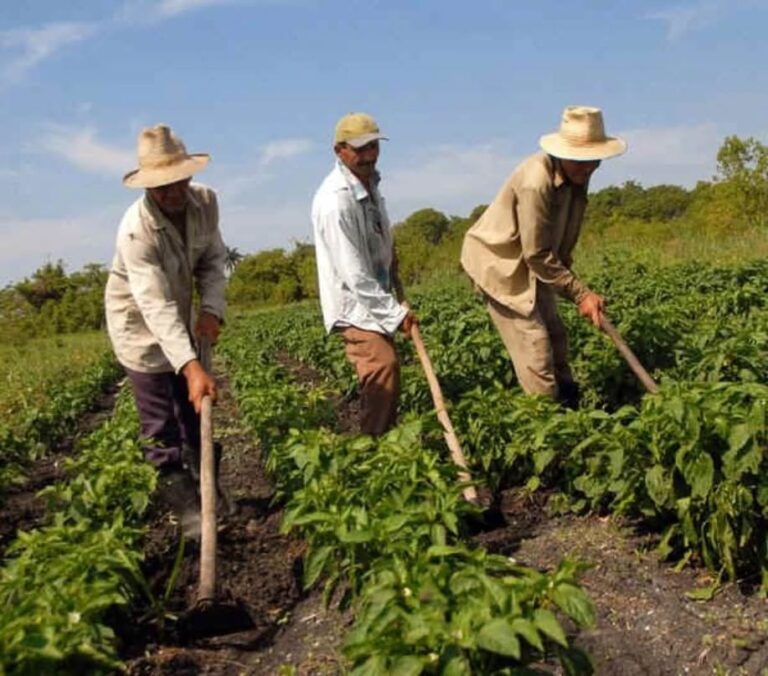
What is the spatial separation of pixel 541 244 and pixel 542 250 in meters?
0.04

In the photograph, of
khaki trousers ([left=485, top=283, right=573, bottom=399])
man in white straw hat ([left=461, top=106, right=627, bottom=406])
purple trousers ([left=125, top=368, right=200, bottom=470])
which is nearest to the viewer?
purple trousers ([left=125, top=368, right=200, bottom=470])

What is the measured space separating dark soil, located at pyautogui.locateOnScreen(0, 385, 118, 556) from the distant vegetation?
7.27 m

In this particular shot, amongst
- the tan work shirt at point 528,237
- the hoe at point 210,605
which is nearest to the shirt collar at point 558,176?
the tan work shirt at point 528,237

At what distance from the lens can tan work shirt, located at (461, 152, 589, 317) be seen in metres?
4.85

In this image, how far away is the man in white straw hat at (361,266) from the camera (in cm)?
451

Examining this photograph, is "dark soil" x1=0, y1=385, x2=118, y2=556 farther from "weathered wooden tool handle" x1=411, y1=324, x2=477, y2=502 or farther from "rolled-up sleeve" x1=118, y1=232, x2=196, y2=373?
"weathered wooden tool handle" x1=411, y1=324, x2=477, y2=502

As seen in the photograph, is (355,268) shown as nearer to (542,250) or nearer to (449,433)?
(449,433)

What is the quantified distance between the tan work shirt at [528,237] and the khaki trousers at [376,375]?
35.3 inches

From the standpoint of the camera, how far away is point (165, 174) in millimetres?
4121

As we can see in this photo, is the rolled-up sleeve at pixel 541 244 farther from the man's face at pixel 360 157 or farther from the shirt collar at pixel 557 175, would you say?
the man's face at pixel 360 157

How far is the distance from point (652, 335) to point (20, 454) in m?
4.83

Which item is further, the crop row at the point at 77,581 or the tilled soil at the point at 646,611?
the tilled soil at the point at 646,611

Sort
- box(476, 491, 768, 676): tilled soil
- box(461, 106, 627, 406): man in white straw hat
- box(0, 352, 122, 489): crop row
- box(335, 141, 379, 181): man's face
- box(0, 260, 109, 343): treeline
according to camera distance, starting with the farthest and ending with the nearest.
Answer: box(0, 260, 109, 343): treeline < box(0, 352, 122, 489): crop row < box(461, 106, 627, 406): man in white straw hat < box(335, 141, 379, 181): man's face < box(476, 491, 768, 676): tilled soil

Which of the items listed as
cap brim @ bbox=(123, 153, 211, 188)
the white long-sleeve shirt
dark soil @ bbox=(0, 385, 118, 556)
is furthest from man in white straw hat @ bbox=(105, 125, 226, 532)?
dark soil @ bbox=(0, 385, 118, 556)
